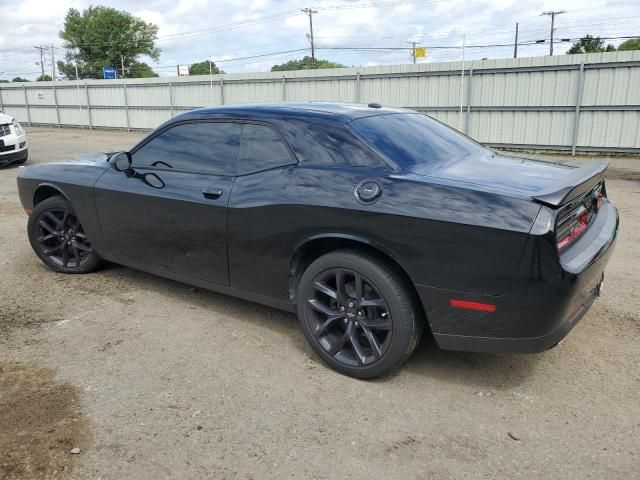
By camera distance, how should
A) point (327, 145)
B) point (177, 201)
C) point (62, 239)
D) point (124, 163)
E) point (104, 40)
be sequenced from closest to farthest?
point (327, 145), point (177, 201), point (124, 163), point (62, 239), point (104, 40)

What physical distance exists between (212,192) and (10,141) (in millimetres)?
10356

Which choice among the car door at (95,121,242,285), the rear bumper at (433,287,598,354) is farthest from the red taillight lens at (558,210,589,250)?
the car door at (95,121,242,285)

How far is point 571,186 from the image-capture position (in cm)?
277

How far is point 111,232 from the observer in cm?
447

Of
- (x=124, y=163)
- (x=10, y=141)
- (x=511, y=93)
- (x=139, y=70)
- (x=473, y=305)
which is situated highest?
(x=139, y=70)

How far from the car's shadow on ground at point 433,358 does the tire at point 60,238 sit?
101 centimetres

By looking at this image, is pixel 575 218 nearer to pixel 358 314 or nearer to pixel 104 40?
pixel 358 314

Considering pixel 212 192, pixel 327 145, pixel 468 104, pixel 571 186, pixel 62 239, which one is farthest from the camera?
pixel 468 104

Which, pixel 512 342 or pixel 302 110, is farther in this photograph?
pixel 302 110

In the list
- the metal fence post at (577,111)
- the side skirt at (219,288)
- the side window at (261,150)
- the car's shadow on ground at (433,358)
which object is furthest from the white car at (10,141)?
the metal fence post at (577,111)

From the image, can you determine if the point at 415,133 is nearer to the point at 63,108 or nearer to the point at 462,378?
the point at 462,378

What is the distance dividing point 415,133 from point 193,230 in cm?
170

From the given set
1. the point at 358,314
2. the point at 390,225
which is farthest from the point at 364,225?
the point at 358,314

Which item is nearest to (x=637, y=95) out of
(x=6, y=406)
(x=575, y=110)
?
(x=575, y=110)
